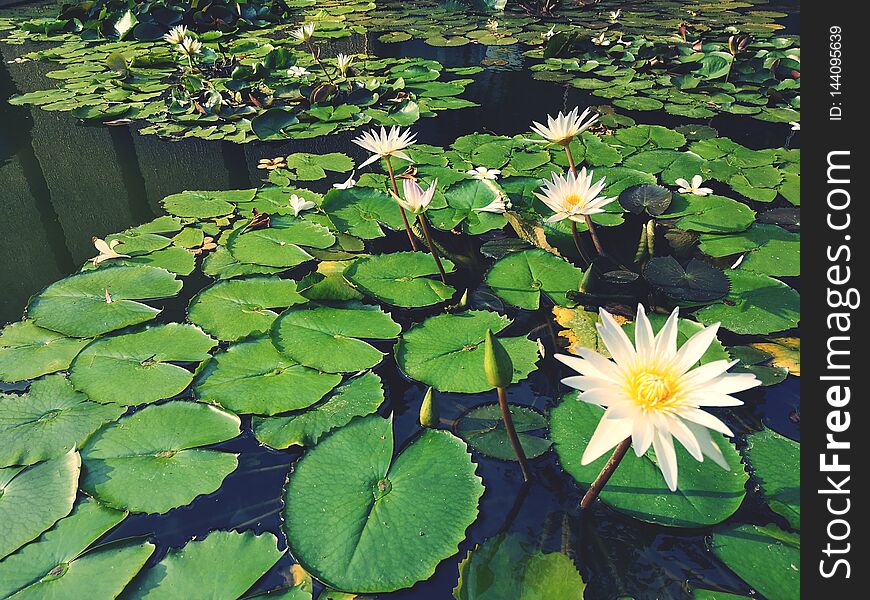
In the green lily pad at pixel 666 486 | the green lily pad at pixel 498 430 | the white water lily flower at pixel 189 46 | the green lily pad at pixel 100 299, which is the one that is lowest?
the green lily pad at pixel 666 486

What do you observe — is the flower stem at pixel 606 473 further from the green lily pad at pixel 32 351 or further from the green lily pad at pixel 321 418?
the green lily pad at pixel 32 351

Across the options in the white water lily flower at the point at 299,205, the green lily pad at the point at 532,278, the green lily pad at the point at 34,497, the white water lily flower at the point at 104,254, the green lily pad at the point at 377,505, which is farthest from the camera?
the white water lily flower at the point at 299,205

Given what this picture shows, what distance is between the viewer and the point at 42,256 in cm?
262

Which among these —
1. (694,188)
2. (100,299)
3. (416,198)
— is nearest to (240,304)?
(100,299)

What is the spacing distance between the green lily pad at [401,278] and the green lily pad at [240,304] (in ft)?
0.88

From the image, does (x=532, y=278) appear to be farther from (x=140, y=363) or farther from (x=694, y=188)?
(x=140, y=363)

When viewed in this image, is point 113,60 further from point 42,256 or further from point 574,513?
point 574,513

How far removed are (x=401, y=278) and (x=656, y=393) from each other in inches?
54.6

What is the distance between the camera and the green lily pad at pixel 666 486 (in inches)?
53.2

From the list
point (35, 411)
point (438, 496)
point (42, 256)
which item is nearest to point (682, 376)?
point (438, 496)

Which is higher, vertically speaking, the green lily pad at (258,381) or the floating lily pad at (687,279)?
the green lily pad at (258,381)

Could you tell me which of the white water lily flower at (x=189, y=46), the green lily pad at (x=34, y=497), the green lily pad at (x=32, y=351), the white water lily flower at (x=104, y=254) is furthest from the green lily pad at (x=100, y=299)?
the white water lily flower at (x=189, y=46)

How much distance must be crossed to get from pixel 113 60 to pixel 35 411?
4.62 m

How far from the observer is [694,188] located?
2.84 meters
